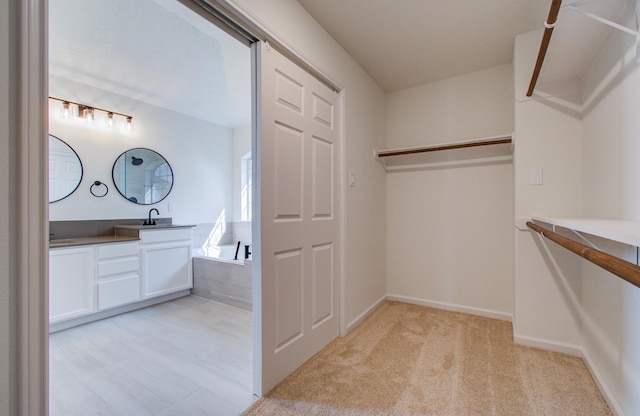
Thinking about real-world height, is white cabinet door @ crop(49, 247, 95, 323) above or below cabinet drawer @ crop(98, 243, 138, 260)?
below

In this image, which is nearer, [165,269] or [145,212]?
[165,269]

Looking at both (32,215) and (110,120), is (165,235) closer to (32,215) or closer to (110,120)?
(110,120)

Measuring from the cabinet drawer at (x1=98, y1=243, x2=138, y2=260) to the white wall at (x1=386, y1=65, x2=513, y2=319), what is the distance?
282 cm

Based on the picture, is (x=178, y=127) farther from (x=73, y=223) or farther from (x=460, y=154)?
(x=460, y=154)

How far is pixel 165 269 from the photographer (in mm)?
3355

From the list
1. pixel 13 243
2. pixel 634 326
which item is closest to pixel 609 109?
A: pixel 634 326

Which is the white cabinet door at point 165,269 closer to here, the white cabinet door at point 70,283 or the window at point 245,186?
the white cabinet door at point 70,283

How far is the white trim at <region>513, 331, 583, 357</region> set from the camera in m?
1.98

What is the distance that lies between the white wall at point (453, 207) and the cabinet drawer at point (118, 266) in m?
2.81

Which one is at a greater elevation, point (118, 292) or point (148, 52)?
point (148, 52)

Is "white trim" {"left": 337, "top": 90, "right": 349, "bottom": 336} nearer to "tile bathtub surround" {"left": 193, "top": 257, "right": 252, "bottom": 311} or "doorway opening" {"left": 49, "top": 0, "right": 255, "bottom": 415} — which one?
"doorway opening" {"left": 49, "top": 0, "right": 255, "bottom": 415}

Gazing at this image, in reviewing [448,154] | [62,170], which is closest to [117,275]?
[62,170]

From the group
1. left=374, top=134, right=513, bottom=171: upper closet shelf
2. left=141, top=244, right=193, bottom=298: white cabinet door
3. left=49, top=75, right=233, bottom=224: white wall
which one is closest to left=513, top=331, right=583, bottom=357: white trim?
left=374, top=134, right=513, bottom=171: upper closet shelf

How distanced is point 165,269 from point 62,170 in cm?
147
